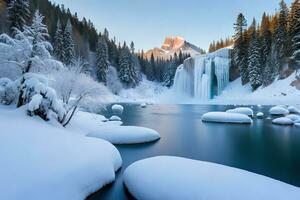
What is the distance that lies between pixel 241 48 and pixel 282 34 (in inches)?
373

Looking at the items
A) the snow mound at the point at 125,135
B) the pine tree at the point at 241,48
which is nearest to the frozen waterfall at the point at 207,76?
the pine tree at the point at 241,48

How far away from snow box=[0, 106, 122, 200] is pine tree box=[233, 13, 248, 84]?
41750 mm

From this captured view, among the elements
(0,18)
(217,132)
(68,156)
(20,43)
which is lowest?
(217,132)

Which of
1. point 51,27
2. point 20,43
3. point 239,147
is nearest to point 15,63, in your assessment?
point 20,43

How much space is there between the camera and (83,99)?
12531 millimetres

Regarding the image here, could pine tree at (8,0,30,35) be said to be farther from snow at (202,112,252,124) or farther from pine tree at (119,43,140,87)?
pine tree at (119,43,140,87)

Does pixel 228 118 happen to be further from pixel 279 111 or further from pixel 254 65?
pixel 254 65

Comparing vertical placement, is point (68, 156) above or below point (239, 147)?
above

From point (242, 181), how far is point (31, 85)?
9.58 metres

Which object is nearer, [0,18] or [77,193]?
[77,193]

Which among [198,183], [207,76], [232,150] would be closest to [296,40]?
[207,76]

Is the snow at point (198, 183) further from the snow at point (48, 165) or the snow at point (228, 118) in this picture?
the snow at point (228, 118)

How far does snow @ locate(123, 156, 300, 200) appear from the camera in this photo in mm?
4172

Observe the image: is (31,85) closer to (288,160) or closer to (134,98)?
(288,160)
